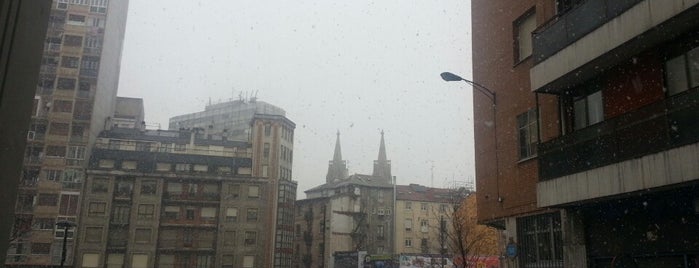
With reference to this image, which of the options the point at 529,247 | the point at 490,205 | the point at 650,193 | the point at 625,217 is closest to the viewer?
the point at 650,193

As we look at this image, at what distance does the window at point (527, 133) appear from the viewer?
16.3 m

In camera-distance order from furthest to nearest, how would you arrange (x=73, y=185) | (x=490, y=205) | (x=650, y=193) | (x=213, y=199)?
(x=213, y=199)
(x=73, y=185)
(x=490, y=205)
(x=650, y=193)

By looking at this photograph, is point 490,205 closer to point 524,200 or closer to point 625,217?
point 524,200

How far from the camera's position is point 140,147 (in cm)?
6981

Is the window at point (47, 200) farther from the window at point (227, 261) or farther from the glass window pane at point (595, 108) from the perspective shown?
the glass window pane at point (595, 108)

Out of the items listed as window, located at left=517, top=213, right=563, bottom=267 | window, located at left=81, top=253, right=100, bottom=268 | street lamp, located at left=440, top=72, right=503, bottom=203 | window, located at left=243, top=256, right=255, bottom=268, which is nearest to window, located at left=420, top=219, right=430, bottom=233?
window, located at left=243, top=256, right=255, bottom=268

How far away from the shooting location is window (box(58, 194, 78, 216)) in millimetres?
61222

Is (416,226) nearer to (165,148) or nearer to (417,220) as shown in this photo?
(417,220)

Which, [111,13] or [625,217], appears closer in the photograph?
[625,217]

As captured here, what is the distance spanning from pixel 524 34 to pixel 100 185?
196ft

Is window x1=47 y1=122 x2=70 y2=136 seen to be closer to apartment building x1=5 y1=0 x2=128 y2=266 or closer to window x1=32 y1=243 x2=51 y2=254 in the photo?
apartment building x1=5 y1=0 x2=128 y2=266

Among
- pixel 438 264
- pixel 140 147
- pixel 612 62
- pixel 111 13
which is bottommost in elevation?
pixel 438 264

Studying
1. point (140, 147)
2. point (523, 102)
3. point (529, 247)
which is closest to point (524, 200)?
point (529, 247)

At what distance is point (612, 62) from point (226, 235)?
59692 mm
